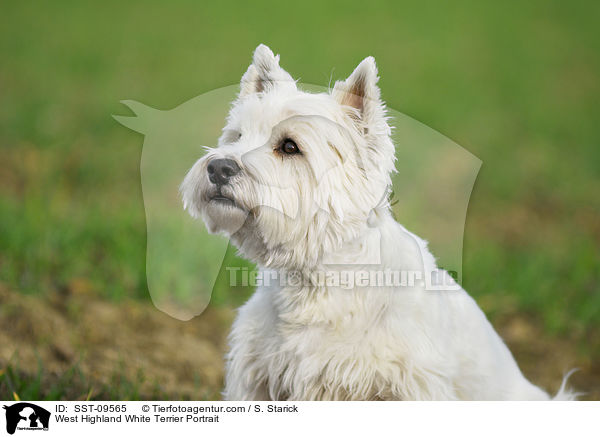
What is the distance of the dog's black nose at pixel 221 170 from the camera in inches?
85.0

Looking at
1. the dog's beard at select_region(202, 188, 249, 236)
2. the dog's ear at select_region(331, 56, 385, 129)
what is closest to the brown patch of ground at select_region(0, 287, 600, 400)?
the dog's beard at select_region(202, 188, 249, 236)

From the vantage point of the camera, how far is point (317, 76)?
2721 millimetres

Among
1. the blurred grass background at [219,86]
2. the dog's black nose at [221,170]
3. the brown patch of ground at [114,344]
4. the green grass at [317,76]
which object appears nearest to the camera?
the dog's black nose at [221,170]

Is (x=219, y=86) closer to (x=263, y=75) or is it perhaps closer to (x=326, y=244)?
(x=263, y=75)

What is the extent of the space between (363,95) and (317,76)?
481mm

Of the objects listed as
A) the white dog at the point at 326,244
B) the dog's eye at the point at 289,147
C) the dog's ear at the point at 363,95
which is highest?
the dog's ear at the point at 363,95

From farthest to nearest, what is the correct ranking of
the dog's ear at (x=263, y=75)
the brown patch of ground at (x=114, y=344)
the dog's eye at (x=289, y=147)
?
1. the brown patch of ground at (x=114, y=344)
2. the dog's ear at (x=263, y=75)
3. the dog's eye at (x=289, y=147)

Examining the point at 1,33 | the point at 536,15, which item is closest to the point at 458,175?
the point at 536,15

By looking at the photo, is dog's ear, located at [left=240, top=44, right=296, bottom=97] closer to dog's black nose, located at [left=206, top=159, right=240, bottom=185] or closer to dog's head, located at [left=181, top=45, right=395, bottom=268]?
dog's head, located at [left=181, top=45, right=395, bottom=268]

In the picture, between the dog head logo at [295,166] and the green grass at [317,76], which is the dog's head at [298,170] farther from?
the green grass at [317,76]

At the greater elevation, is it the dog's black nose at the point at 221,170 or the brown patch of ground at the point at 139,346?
the dog's black nose at the point at 221,170
